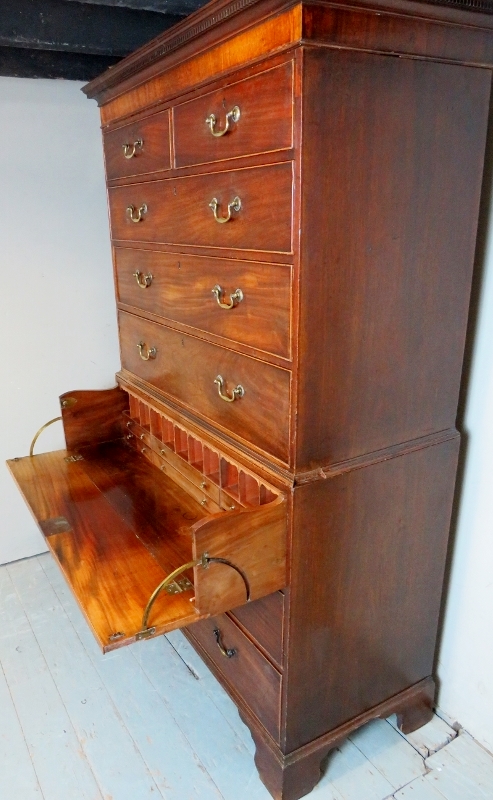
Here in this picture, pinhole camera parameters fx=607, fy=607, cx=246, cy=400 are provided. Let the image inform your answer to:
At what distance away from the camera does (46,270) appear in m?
2.12

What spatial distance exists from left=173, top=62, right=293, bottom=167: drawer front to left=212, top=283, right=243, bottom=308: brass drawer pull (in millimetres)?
257

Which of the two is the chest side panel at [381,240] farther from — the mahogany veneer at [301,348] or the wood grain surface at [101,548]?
the wood grain surface at [101,548]

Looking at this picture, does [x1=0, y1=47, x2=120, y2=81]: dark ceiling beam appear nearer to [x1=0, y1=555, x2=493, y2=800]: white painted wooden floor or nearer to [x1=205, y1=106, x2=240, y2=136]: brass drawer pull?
[x1=205, y1=106, x2=240, y2=136]: brass drawer pull

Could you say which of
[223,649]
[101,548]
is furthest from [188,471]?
[223,649]

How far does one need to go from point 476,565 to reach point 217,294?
3.04ft

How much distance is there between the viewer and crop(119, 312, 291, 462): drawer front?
1.18 metres

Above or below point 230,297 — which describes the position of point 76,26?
above

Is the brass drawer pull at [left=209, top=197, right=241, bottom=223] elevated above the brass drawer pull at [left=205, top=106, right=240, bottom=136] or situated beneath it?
situated beneath

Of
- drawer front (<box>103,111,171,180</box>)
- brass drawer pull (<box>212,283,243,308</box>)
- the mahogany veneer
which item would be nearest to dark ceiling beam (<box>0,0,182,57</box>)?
the mahogany veneer

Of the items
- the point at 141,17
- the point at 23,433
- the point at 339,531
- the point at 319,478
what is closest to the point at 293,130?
the point at 319,478

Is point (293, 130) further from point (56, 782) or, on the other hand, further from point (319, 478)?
point (56, 782)

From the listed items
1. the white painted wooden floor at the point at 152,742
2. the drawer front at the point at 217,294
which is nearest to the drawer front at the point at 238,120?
the drawer front at the point at 217,294

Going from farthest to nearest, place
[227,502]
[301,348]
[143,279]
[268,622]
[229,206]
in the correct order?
[143,279] < [227,502] < [268,622] < [229,206] < [301,348]

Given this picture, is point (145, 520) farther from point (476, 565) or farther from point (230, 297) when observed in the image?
point (476, 565)
